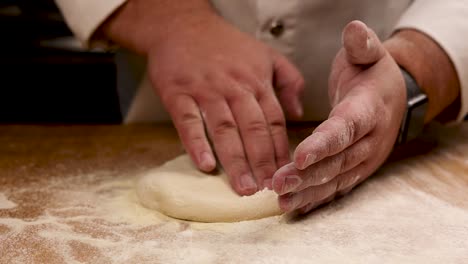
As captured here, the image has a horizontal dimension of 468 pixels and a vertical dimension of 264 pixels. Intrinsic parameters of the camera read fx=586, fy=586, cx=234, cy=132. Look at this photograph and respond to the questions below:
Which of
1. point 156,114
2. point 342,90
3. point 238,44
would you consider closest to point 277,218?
point 342,90

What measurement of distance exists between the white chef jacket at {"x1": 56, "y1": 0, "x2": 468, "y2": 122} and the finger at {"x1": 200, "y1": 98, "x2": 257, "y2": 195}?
0.62 ft

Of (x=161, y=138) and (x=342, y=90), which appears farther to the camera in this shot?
(x=161, y=138)

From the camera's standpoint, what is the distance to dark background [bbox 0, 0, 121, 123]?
1.64 metres

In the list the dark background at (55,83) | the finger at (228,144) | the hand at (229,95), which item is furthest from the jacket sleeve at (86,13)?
the finger at (228,144)

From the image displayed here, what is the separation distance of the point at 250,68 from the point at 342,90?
0.70 ft

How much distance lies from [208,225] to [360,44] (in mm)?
374

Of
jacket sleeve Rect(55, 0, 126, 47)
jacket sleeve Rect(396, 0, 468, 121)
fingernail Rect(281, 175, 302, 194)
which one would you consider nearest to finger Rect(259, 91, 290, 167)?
fingernail Rect(281, 175, 302, 194)

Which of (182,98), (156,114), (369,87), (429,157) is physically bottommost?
(156,114)

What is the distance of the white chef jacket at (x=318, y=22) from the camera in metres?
1.20

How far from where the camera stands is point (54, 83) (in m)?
1.67

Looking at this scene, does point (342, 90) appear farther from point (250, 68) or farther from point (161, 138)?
point (161, 138)

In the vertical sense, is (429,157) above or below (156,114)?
above

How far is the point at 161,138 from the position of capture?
4.54ft

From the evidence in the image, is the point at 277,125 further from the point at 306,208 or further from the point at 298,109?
the point at 306,208
